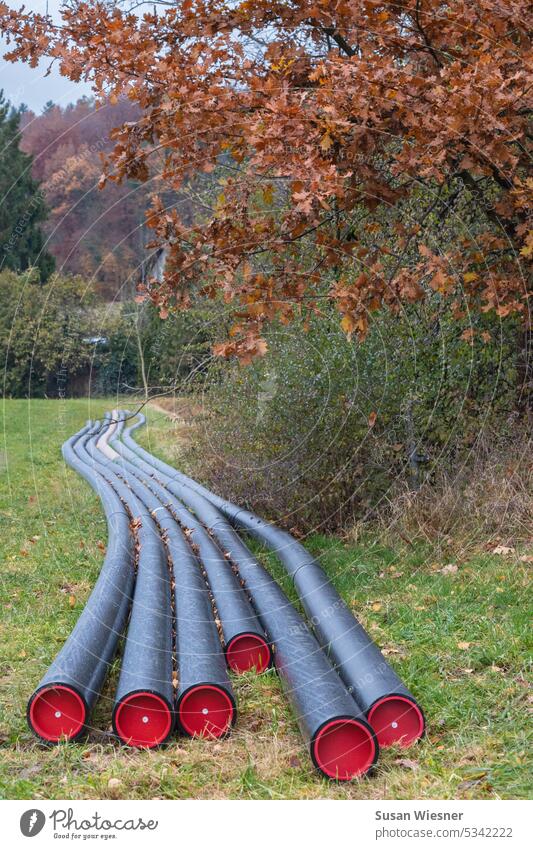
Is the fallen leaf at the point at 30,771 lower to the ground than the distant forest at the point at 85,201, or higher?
lower

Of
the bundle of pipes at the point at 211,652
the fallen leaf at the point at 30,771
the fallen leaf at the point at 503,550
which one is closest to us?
the fallen leaf at the point at 30,771

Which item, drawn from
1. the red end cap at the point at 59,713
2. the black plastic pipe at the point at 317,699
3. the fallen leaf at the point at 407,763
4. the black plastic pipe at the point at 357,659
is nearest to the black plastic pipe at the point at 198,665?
the black plastic pipe at the point at 317,699

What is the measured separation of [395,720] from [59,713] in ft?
5.10

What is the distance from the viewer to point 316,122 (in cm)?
554

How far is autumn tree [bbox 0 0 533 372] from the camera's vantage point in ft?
17.4

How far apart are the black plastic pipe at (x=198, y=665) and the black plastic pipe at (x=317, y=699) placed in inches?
12.9

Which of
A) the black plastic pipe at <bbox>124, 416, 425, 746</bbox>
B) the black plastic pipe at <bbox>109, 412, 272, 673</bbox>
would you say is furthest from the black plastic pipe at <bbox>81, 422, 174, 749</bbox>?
the black plastic pipe at <bbox>124, 416, 425, 746</bbox>

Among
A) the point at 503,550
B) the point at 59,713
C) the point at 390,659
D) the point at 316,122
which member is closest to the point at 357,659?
the point at 390,659

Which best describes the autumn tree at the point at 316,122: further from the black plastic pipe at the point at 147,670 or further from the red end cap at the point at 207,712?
the red end cap at the point at 207,712

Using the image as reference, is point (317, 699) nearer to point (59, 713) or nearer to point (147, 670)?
point (147, 670)

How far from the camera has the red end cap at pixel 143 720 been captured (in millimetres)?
3637

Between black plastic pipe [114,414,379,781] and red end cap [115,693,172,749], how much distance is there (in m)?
0.62

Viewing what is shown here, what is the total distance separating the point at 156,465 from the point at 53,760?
656 cm

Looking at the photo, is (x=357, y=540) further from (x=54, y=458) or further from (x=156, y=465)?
(x=54, y=458)
